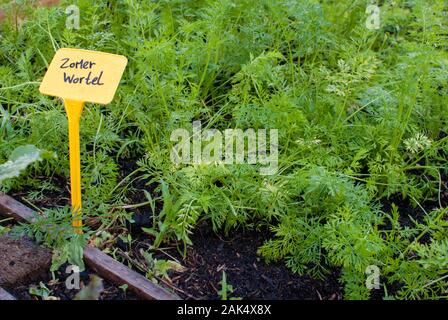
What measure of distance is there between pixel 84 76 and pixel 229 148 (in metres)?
0.63

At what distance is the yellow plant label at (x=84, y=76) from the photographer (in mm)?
1882

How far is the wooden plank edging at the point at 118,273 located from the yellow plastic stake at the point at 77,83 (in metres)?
0.12

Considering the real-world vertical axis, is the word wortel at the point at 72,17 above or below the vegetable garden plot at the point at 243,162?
above

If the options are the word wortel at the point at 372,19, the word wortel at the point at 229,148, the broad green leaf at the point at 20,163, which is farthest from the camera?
the word wortel at the point at 372,19

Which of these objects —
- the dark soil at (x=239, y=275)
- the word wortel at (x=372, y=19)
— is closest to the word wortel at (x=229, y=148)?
the dark soil at (x=239, y=275)

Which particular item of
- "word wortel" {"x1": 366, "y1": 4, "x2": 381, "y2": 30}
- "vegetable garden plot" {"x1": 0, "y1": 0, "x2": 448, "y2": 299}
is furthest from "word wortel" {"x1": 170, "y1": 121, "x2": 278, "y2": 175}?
"word wortel" {"x1": 366, "y1": 4, "x2": 381, "y2": 30}

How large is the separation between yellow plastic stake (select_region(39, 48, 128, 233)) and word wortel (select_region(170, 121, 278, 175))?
43 centimetres

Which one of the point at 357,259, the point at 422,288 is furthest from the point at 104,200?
the point at 422,288

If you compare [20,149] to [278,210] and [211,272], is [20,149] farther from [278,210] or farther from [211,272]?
[278,210]

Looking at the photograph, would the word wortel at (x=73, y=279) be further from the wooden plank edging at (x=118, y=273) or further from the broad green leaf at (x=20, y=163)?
the broad green leaf at (x=20, y=163)

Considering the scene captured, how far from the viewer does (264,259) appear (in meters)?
2.12

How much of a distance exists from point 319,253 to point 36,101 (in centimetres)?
149

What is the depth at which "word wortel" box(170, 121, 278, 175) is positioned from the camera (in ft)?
7.19
